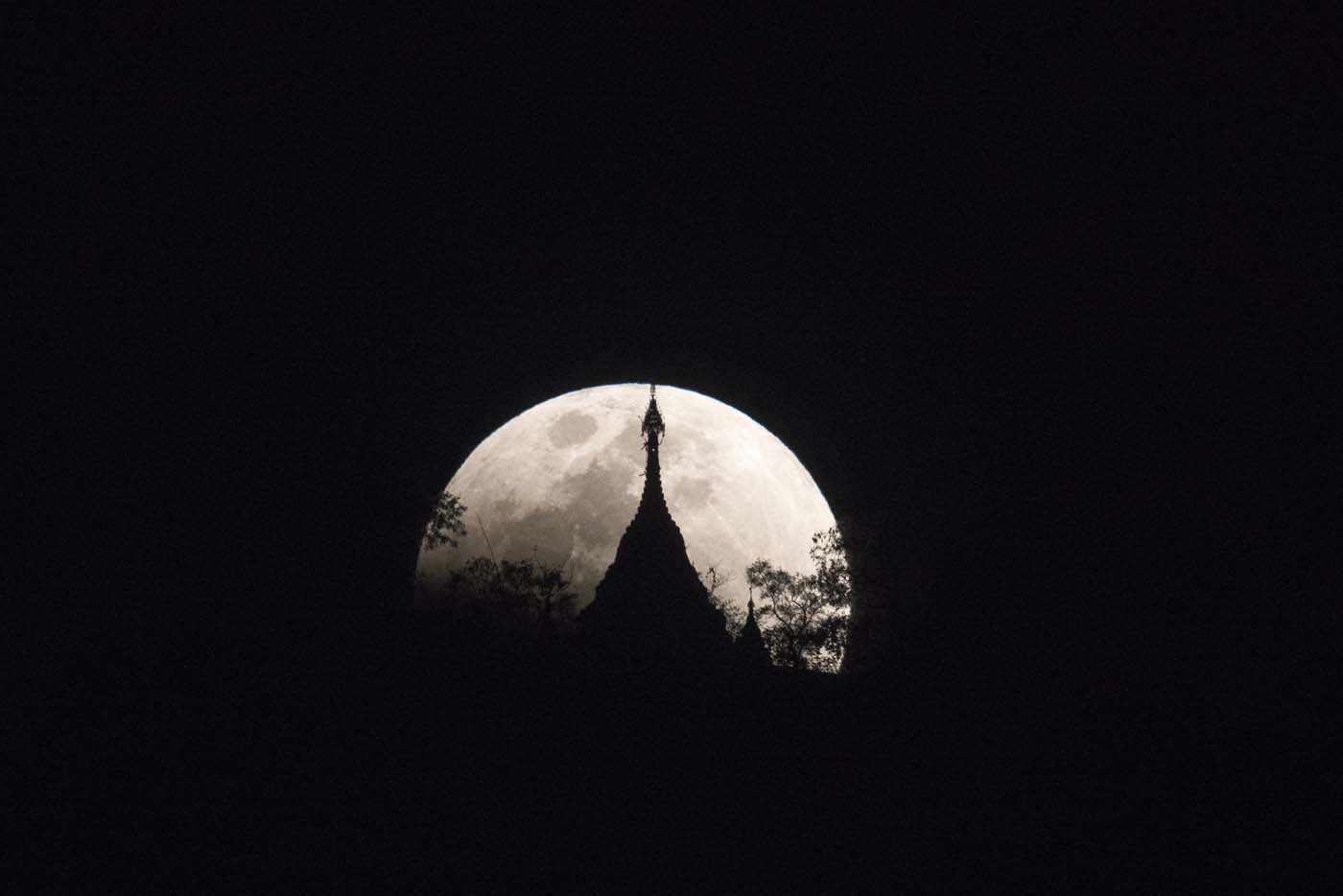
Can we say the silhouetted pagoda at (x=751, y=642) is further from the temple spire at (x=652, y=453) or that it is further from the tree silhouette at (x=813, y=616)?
the temple spire at (x=652, y=453)

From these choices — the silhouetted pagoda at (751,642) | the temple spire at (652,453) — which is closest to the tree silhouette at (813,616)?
the silhouetted pagoda at (751,642)

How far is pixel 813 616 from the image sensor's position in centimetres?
2880

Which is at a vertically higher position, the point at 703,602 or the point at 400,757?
the point at 703,602

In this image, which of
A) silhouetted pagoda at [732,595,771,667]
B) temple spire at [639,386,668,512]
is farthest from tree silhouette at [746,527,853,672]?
temple spire at [639,386,668,512]

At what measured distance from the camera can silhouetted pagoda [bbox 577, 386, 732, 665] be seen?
111ft

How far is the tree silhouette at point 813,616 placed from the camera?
27922 millimetres

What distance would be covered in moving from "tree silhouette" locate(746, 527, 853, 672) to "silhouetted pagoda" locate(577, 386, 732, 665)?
9.59 ft

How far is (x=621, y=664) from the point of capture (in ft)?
71.6

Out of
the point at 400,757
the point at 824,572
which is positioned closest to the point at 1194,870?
the point at 400,757

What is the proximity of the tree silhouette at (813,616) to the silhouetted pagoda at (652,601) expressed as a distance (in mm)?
2924

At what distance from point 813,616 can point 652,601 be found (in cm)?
795

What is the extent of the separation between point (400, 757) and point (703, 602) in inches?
900

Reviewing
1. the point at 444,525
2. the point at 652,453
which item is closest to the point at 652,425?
the point at 652,453

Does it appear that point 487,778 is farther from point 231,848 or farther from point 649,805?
point 231,848
